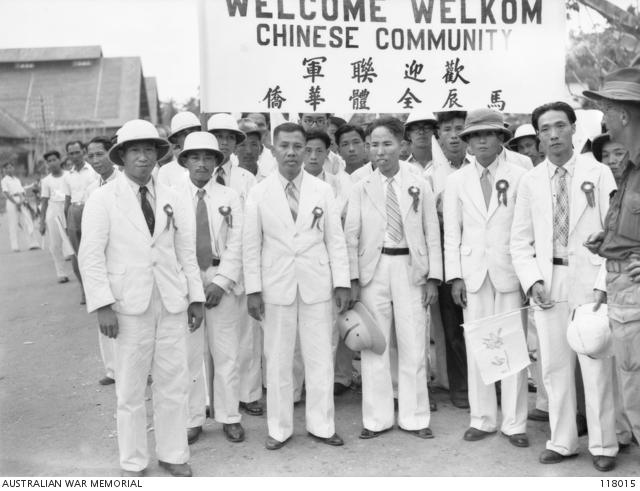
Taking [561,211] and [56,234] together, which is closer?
[561,211]

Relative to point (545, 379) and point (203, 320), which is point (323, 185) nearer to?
point (203, 320)

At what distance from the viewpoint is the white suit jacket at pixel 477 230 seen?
183 inches

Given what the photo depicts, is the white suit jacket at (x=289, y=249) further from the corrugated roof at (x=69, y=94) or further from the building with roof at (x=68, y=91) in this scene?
the corrugated roof at (x=69, y=94)

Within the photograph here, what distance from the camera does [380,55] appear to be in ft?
17.7

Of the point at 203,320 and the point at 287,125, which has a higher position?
the point at 287,125

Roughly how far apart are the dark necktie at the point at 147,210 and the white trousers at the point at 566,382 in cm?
250

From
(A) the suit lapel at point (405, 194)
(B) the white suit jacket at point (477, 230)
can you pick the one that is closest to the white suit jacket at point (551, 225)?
(B) the white suit jacket at point (477, 230)

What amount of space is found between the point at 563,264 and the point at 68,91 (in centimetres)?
3076

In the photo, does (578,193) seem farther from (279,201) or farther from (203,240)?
(203,240)

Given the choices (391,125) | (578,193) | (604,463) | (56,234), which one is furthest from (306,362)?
(56,234)

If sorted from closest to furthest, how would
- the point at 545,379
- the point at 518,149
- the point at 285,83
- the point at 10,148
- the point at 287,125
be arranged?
the point at 545,379, the point at 287,125, the point at 285,83, the point at 518,149, the point at 10,148

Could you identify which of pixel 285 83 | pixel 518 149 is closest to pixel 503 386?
pixel 285 83
